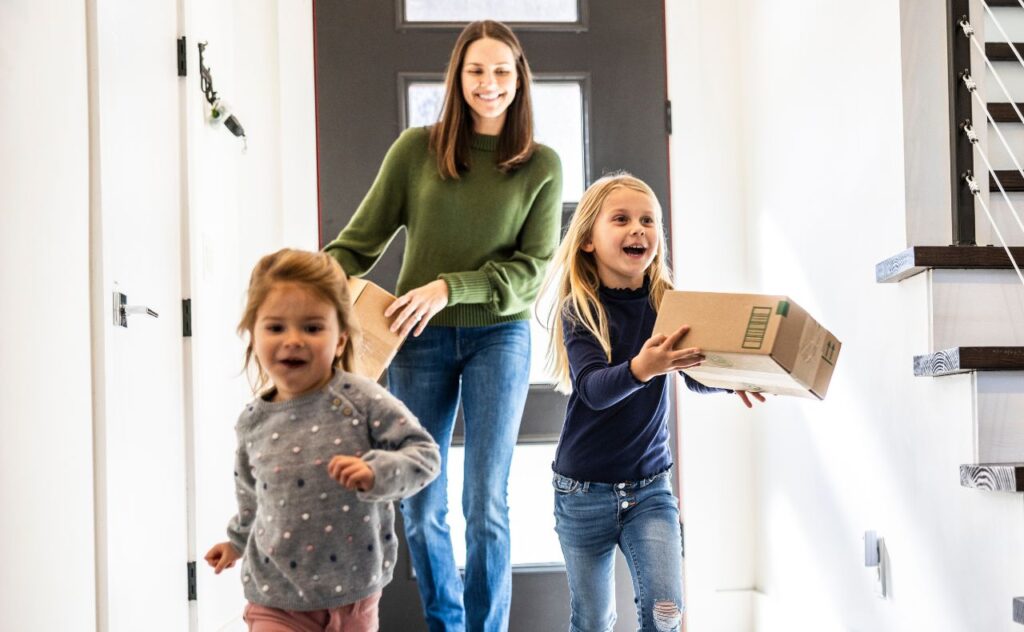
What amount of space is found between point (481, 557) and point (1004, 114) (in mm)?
1405

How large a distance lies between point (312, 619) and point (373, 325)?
70 centimetres

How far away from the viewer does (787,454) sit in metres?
3.01

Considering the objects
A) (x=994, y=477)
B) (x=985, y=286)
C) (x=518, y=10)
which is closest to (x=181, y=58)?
(x=518, y=10)

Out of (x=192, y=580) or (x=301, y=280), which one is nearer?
(x=301, y=280)

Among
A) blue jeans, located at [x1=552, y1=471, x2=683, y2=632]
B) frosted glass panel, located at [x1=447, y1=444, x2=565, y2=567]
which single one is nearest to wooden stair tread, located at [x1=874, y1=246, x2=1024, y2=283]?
blue jeans, located at [x1=552, y1=471, x2=683, y2=632]

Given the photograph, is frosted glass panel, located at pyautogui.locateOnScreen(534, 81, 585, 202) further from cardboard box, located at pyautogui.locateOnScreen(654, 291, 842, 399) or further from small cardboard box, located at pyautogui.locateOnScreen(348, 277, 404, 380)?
cardboard box, located at pyautogui.locateOnScreen(654, 291, 842, 399)

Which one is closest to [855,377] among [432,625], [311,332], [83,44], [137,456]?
[432,625]

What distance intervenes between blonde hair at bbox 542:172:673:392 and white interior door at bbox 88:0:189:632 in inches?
34.2

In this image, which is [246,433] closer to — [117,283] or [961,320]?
[117,283]

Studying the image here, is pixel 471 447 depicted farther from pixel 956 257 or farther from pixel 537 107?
pixel 537 107

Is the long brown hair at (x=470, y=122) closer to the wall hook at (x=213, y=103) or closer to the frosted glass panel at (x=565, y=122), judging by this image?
the wall hook at (x=213, y=103)

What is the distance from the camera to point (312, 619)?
160 centimetres

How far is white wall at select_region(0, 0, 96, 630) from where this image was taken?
5.90 ft

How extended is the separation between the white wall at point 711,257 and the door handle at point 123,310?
155cm
